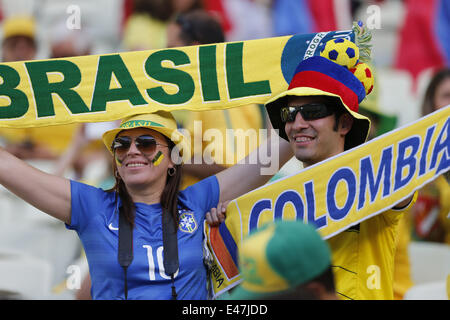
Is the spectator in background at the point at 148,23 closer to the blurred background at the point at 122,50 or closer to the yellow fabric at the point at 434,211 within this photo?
the blurred background at the point at 122,50

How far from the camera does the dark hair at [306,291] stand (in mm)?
2588

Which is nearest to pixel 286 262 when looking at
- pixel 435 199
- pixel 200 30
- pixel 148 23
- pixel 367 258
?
pixel 367 258

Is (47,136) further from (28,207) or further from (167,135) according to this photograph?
(167,135)

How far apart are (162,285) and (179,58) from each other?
1.17m

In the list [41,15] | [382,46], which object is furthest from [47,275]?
[382,46]

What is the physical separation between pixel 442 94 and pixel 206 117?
2164 mm

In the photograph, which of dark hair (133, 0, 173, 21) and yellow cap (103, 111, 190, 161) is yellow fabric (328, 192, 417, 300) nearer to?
yellow cap (103, 111, 190, 161)

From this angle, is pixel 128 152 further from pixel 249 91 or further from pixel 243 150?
pixel 243 150

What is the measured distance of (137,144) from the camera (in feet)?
12.1

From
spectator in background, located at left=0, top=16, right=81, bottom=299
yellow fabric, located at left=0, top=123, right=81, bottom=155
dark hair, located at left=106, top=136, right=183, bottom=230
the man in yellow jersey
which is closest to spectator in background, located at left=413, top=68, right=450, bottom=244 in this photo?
the man in yellow jersey

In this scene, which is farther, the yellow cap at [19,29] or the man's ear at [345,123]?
the yellow cap at [19,29]

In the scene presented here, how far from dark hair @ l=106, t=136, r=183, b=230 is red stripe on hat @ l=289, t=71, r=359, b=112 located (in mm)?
741

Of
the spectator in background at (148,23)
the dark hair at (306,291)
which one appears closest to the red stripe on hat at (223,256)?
the dark hair at (306,291)

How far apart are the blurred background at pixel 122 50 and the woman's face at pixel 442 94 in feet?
1.22
